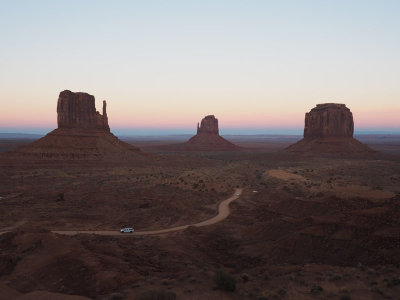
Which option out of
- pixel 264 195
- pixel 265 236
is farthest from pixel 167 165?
pixel 265 236

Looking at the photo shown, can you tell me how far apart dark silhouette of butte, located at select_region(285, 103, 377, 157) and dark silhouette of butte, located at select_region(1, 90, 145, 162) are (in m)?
69.7

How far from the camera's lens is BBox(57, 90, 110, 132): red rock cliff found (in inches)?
3482

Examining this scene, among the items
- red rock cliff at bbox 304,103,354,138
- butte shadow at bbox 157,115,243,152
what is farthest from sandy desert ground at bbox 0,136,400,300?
butte shadow at bbox 157,115,243,152

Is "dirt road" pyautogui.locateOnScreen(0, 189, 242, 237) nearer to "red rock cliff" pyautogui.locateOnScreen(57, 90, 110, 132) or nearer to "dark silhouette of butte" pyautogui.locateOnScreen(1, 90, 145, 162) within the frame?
"dark silhouette of butte" pyautogui.locateOnScreen(1, 90, 145, 162)

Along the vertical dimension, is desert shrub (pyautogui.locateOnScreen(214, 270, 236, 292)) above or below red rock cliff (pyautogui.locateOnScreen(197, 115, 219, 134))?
below

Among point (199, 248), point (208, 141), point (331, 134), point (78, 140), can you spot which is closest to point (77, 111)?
point (78, 140)

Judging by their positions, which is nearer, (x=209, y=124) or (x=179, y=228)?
(x=179, y=228)

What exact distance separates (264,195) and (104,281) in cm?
3245

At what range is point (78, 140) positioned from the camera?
8600 cm

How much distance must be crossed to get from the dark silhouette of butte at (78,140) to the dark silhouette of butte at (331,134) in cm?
6965

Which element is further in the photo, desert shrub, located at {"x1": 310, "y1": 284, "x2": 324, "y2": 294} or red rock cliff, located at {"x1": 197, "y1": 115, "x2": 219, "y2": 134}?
red rock cliff, located at {"x1": 197, "y1": 115, "x2": 219, "y2": 134}

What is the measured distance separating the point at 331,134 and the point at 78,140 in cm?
9643

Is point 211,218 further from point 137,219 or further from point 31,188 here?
point 31,188

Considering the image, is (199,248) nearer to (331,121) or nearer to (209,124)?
(331,121)
